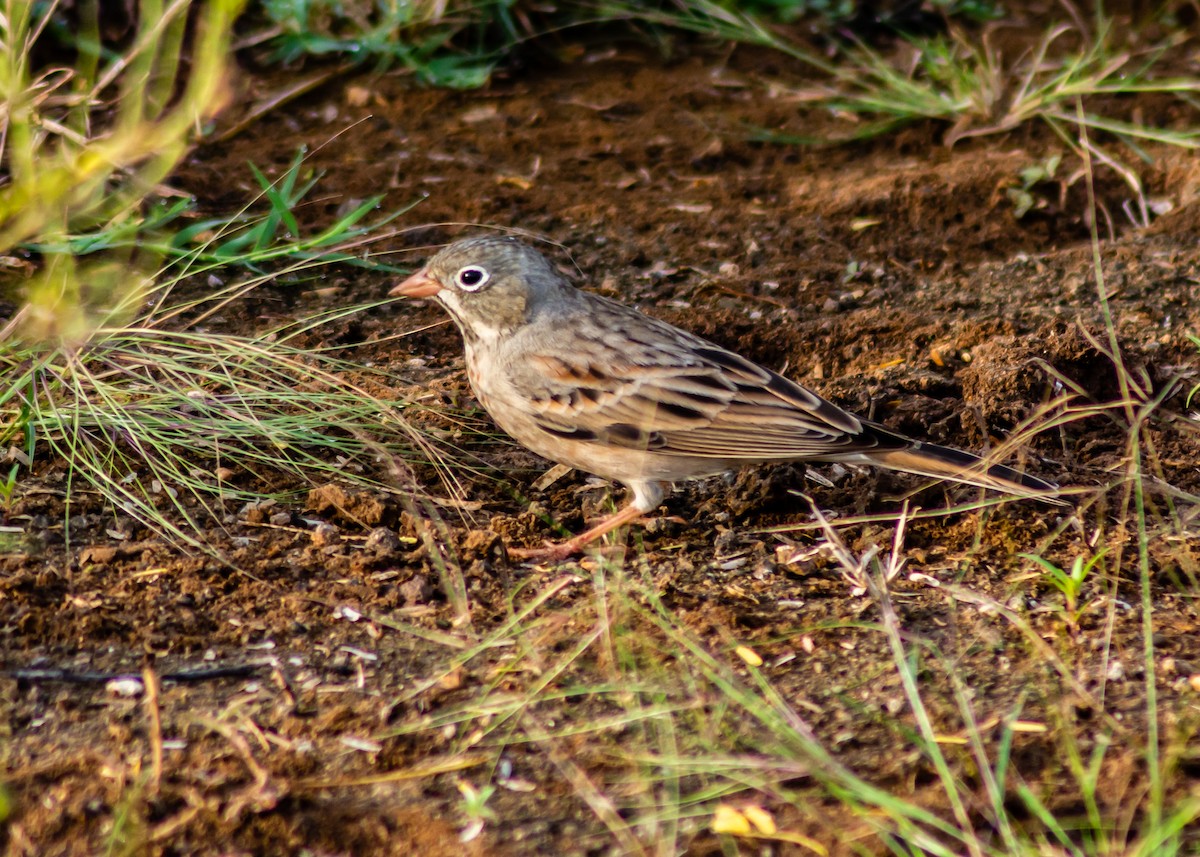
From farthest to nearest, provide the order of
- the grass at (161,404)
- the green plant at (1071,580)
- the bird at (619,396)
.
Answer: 1. the bird at (619,396)
2. the grass at (161,404)
3. the green plant at (1071,580)

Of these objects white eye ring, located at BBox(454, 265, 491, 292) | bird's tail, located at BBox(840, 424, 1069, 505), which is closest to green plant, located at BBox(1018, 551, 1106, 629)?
bird's tail, located at BBox(840, 424, 1069, 505)

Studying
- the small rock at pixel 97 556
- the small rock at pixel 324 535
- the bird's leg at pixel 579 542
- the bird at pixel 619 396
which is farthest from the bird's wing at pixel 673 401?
the small rock at pixel 97 556

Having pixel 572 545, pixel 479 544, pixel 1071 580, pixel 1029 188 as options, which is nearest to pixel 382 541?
pixel 479 544

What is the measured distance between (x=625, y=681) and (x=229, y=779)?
42.1 inches

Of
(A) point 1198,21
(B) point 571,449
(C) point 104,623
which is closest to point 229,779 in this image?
(C) point 104,623

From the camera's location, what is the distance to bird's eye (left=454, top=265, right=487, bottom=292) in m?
5.34

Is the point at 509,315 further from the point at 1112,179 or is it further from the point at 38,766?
the point at 1112,179

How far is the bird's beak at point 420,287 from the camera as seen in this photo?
17.8 feet

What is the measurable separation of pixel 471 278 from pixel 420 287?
219 millimetres

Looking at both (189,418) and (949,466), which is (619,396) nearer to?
(949,466)

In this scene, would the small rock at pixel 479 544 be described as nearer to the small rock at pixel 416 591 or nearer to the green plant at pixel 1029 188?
the small rock at pixel 416 591

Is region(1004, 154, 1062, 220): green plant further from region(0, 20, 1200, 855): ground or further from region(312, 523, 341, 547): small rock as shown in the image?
region(312, 523, 341, 547): small rock

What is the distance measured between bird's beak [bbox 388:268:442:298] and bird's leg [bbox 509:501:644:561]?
44.2 inches

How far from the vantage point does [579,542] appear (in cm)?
489
